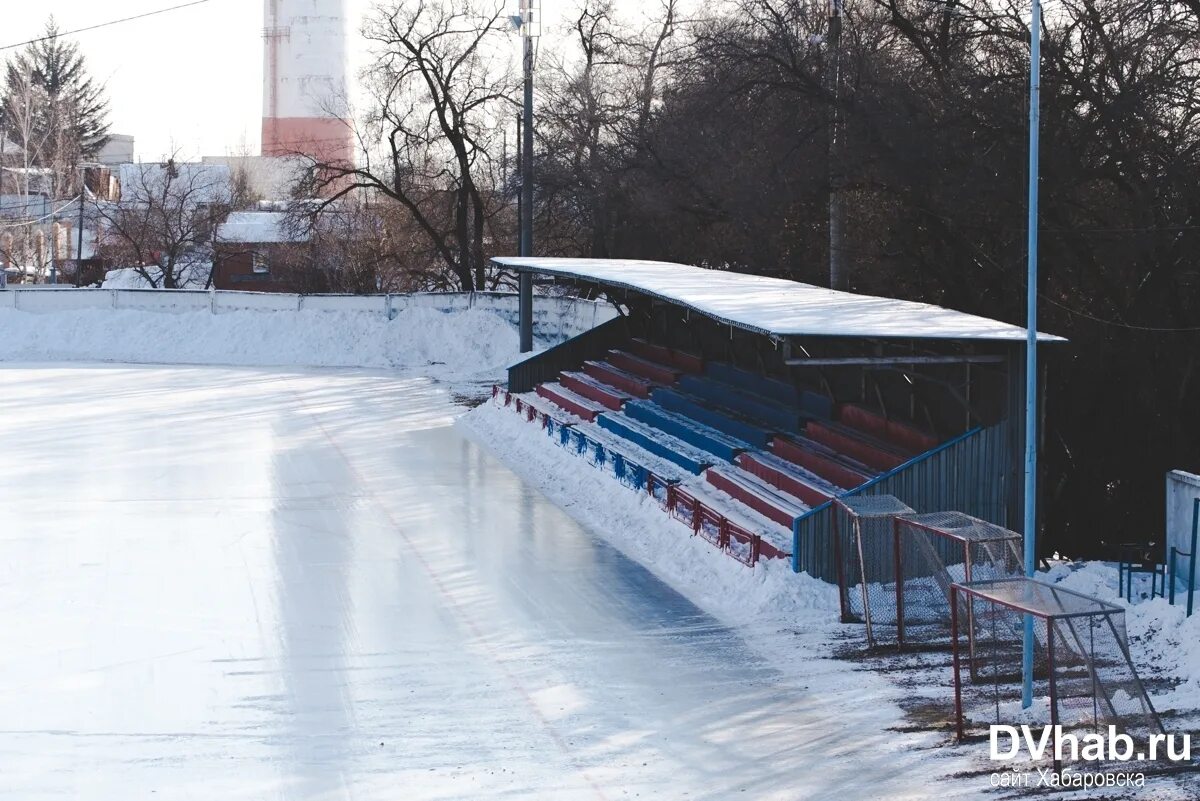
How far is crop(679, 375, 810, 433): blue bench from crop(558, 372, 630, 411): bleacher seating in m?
1.31

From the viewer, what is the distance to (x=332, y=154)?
66.2 meters

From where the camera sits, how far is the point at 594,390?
27859 mm

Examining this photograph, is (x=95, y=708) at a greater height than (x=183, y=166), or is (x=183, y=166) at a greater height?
(x=183, y=166)

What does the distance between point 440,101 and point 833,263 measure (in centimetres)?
2380

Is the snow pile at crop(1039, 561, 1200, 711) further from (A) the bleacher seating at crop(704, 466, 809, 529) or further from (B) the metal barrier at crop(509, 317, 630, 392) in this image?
(B) the metal barrier at crop(509, 317, 630, 392)

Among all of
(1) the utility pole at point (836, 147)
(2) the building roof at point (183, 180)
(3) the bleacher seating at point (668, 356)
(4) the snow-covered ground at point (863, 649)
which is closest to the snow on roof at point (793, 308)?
(1) the utility pole at point (836, 147)

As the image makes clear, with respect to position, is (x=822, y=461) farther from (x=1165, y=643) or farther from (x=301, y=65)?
(x=301, y=65)

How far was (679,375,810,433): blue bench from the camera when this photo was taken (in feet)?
71.2

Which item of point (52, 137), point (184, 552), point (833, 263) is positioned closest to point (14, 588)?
point (184, 552)

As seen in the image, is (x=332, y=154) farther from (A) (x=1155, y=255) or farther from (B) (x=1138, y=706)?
(B) (x=1138, y=706)

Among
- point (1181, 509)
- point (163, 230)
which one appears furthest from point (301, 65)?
point (1181, 509)

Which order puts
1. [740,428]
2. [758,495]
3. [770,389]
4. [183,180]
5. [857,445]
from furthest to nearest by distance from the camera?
1. [183,180]
2. [770,389]
3. [740,428]
4. [857,445]
5. [758,495]

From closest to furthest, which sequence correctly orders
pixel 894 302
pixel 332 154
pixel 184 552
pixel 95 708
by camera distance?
1. pixel 95 708
2. pixel 184 552
3. pixel 894 302
4. pixel 332 154

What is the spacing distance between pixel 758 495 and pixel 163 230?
45.0 m
